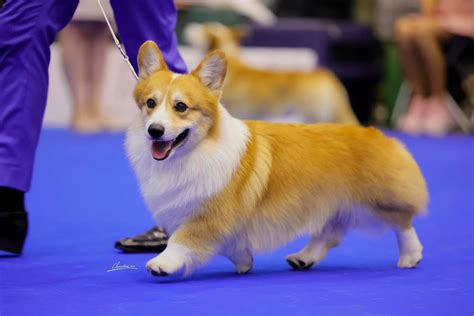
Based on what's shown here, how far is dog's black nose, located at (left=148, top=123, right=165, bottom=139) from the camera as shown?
100 inches

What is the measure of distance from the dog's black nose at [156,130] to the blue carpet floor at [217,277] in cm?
44

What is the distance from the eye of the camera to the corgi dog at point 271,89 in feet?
28.3

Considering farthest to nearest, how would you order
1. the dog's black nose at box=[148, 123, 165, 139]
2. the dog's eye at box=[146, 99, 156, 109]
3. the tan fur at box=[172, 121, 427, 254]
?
the tan fur at box=[172, 121, 427, 254] → the dog's eye at box=[146, 99, 156, 109] → the dog's black nose at box=[148, 123, 165, 139]

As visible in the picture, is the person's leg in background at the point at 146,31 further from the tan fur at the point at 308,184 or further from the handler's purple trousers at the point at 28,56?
the tan fur at the point at 308,184

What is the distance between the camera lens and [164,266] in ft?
8.52

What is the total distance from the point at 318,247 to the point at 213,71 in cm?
73

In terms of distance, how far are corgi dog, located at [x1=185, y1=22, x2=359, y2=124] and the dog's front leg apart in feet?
19.4

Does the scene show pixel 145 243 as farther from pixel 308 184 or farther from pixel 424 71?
pixel 424 71

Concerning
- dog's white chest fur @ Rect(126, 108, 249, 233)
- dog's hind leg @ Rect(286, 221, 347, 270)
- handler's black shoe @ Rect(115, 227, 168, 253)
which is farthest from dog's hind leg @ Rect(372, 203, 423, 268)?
handler's black shoe @ Rect(115, 227, 168, 253)

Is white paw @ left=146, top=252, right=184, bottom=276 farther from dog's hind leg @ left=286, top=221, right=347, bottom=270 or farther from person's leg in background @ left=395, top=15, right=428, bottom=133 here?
person's leg in background @ left=395, top=15, right=428, bottom=133

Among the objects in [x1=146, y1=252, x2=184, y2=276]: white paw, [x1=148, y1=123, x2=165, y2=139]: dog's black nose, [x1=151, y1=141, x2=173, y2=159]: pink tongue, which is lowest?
[x1=146, y1=252, x2=184, y2=276]: white paw

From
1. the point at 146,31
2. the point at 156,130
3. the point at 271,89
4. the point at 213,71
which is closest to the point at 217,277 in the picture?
the point at 156,130

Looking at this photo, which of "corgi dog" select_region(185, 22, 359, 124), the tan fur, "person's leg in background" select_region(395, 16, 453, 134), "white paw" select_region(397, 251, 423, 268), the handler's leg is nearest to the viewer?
the tan fur
